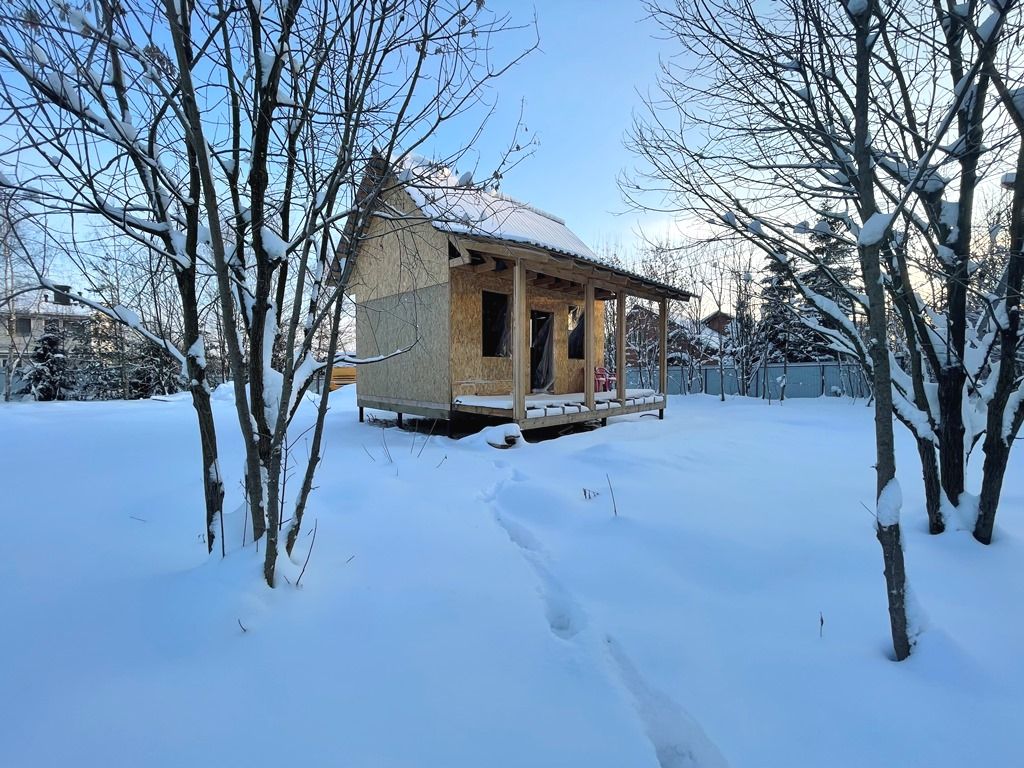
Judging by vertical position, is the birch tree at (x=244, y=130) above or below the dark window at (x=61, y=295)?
above

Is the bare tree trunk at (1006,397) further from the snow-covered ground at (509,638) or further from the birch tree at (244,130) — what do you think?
the birch tree at (244,130)

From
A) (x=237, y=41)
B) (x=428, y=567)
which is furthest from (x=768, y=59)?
(x=428, y=567)

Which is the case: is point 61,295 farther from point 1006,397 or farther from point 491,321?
point 491,321

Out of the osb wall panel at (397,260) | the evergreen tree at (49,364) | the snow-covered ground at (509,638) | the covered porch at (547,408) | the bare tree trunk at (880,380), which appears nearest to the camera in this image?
the snow-covered ground at (509,638)

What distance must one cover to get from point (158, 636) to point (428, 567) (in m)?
1.32

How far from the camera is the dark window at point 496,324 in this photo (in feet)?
30.3

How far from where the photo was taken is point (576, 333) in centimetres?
1139

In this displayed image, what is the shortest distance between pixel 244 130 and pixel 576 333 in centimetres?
927

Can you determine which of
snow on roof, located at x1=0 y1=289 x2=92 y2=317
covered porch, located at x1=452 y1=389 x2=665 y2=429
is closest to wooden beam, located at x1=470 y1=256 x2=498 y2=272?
covered porch, located at x1=452 y1=389 x2=665 y2=429

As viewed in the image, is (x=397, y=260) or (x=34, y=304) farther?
(x=397, y=260)

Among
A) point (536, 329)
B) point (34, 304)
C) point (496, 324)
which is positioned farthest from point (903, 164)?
point (34, 304)

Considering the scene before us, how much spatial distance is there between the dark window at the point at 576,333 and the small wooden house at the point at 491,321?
0.08 ft

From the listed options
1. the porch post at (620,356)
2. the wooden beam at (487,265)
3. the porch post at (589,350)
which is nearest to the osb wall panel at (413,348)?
the wooden beam at (487,265)

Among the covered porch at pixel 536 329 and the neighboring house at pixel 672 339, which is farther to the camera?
the neighboring house at pixel 672 339
